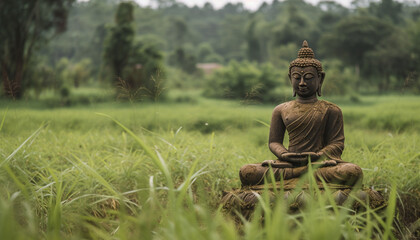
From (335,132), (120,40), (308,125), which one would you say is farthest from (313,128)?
(120,40)

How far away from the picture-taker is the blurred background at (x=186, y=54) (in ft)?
30.5

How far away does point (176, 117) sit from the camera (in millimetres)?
8219

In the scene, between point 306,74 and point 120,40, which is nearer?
point 306,74

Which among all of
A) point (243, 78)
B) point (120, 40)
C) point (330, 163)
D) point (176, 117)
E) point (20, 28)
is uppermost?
point (20, 28)

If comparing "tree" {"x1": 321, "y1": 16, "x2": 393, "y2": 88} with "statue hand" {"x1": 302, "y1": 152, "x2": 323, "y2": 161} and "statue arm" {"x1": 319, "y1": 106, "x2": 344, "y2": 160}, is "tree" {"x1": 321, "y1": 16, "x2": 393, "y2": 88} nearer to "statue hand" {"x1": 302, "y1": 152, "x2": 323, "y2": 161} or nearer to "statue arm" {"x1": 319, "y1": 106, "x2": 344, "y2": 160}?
"statue arm" {"x1": 319, "y1": 106, "x2": 344, "y2": 160}

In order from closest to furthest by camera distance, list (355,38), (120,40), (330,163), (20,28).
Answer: (330,163), (20,28), (120,40), (355,38)

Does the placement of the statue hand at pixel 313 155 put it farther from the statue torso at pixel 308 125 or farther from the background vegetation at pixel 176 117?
the background vegetation at pixel 176 117

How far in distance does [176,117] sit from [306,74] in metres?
5.28

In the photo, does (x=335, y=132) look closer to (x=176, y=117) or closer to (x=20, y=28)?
(x=176, y=117)

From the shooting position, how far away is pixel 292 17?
23797 millimetres

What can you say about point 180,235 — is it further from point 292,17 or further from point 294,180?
point 292,17

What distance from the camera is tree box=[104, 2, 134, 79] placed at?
490 inches

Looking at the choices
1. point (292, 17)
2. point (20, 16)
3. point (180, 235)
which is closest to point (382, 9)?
point (292, 17)

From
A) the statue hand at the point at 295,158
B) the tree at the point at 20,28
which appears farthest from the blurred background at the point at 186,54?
the statue hand at the point at 295,158
